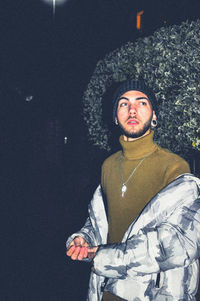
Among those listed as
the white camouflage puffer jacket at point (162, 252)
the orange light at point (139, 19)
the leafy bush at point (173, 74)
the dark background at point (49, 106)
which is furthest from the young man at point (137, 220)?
the orange light at point (139, 19)

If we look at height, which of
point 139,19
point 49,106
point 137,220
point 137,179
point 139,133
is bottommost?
point 137,220

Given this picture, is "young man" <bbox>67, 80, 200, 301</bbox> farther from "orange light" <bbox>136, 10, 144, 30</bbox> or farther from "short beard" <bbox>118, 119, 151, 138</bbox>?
"orange light" <bbox>136, 10, 144, 30</bbox>

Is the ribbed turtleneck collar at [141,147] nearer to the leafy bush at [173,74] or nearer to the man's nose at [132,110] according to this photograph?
the man's nose at [132,110]

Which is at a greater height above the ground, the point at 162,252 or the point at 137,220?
the point at 137,220

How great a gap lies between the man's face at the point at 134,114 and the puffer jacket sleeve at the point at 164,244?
2.31ft

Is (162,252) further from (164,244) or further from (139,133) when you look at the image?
(139,133)

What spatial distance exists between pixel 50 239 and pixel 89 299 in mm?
5341

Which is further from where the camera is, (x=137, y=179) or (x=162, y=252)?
(x=137, y=179)

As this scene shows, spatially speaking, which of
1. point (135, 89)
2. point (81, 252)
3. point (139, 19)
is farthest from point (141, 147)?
point (139, 19)

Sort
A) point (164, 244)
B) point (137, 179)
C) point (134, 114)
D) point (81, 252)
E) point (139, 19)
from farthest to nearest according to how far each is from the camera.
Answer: point (139, 19) < point (134, 114) < point (137, 179) < point (81, 252) < point (164, 244)

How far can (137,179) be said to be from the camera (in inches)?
85.9

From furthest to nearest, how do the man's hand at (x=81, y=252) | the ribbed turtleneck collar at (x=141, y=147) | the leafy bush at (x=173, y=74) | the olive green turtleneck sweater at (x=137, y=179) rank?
1. the leafy bush at (x=173, y=74)
2. the ribbed turtleneck collar at (x=141, y=147)
3. the olive green turtleneck sweater at (x=137, y=179)
4. the man's hand at (x=81, y=252)

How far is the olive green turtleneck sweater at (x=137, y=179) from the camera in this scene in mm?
2023

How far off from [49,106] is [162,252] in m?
8.04
